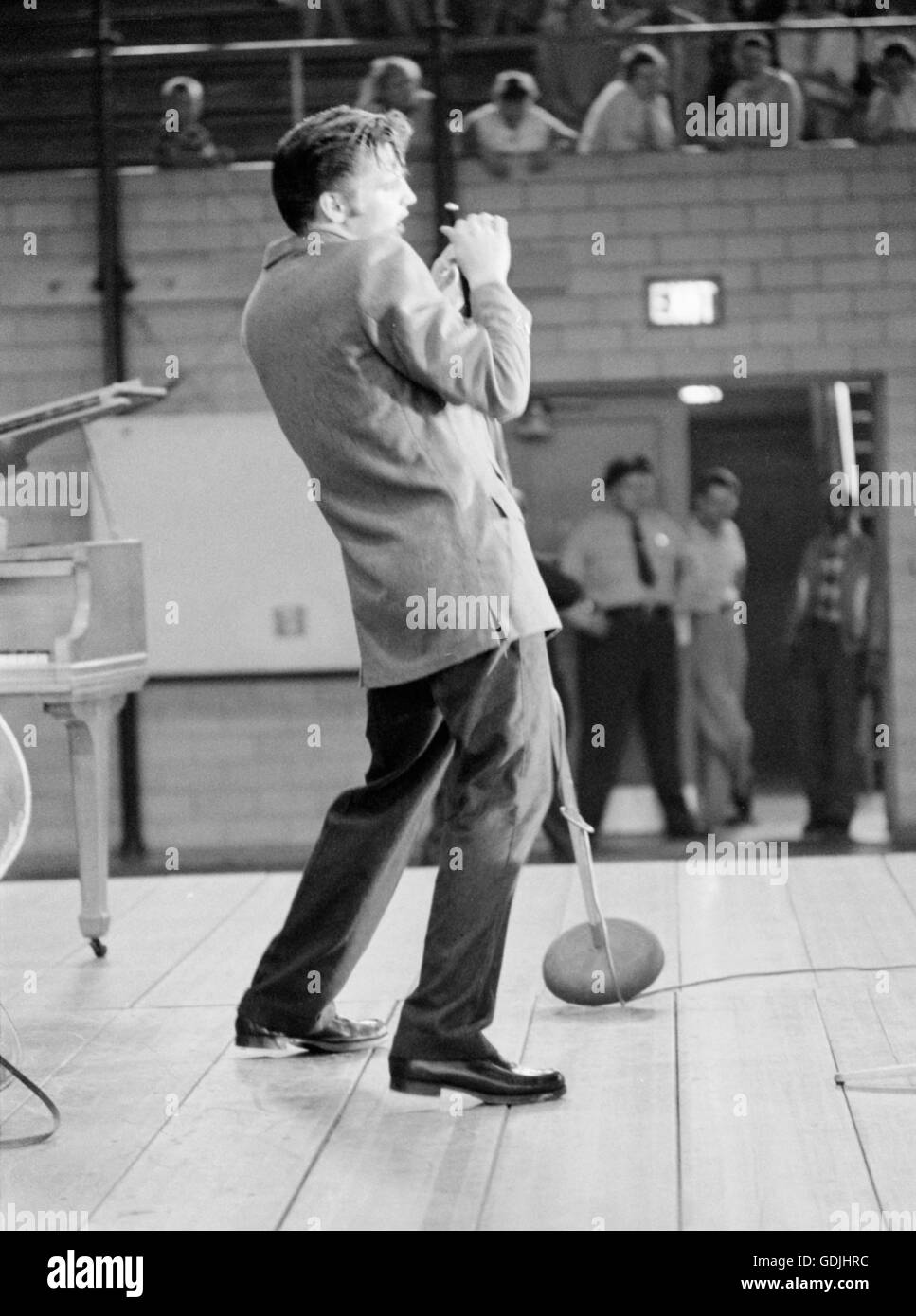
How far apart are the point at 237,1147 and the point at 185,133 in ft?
17.1

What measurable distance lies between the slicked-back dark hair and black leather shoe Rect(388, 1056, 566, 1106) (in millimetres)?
1242

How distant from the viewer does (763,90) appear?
6824 millimetres

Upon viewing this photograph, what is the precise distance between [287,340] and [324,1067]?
3.75 feet

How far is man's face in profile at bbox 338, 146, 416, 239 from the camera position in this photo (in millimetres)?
2725

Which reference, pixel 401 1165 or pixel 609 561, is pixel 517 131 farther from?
pixel 401 1165

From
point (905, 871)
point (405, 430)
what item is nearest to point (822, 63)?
point (905, 871)

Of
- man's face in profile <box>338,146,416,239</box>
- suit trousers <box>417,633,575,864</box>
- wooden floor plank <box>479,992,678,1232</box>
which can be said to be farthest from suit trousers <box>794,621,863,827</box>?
man's face in profile <box>338,146,416,239</box>

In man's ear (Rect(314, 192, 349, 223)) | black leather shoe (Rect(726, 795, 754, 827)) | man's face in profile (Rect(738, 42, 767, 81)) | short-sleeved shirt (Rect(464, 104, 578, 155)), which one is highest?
man's face in profile (Rect(738, 42, 767, 81))

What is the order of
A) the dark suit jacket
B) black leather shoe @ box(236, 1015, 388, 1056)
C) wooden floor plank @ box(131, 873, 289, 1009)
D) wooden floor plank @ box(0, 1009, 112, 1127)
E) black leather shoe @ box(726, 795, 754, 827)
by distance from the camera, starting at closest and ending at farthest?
the dark suit jacket
wooden floor plank @ box(0, 1009, 112, 1127)
black leather shoe @ box(236, 1015, 388, 1056)
wooden floor plank @ box(131, 873, 289, 1009)
black leather shoe @ box(726, 795, 754, 827)

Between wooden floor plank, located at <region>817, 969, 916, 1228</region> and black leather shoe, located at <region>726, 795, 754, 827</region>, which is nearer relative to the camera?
wooden floor plank, located at <region>817, 969, 916, 1228</region>

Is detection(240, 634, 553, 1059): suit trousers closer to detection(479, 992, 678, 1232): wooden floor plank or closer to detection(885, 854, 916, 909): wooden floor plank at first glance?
detection(479, 992, 678, 1232): wooden floor plank

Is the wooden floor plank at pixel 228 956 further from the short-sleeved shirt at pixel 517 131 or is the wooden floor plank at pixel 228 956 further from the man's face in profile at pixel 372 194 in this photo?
the short-sleeved shirt at pixel 517 131

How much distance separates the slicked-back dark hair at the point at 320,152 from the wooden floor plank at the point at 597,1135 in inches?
53.5
